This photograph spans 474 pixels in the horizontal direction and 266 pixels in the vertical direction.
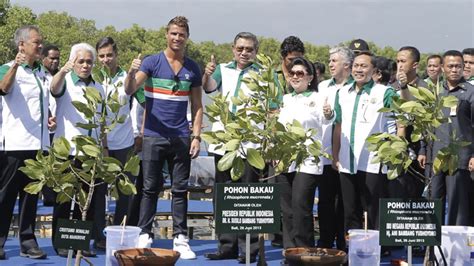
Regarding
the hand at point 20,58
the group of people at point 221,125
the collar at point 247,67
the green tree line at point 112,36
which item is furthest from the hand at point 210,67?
the green tree line at point 112,36

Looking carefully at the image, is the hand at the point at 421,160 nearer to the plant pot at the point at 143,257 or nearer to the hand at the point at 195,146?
the hand at the point at 195,146

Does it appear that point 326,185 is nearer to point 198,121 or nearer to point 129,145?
point 198,121

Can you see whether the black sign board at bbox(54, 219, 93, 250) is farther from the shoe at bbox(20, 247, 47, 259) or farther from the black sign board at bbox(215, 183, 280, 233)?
the shoe at bbox(20, 247, 47, 259)

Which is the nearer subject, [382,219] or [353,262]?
[382,219]

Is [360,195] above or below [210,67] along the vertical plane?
below

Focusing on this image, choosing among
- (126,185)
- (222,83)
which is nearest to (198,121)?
(222,83)

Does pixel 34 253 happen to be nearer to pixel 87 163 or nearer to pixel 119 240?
pixel 119 240

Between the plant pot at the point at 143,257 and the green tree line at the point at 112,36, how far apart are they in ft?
81.5

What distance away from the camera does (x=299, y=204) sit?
20.4ft

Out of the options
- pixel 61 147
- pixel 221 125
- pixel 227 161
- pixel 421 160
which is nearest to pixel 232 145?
pixel 227 161

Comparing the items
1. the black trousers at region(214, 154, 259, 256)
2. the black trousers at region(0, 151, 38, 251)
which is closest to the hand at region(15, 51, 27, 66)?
the black trousers at region(0, 151, 38, 251)

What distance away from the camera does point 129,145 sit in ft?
22.8

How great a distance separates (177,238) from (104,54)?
153 cm

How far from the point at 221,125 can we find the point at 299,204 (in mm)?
792
